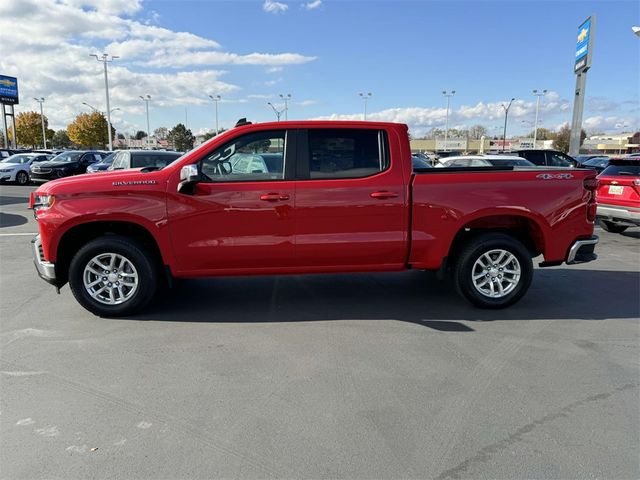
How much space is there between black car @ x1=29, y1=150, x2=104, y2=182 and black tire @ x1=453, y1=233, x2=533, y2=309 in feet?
77.6

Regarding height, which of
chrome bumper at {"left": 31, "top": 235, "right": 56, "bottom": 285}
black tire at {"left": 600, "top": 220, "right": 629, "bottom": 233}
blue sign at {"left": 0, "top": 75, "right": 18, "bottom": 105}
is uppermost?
blue sign at {"left": 0, "top": 75, "right": 18, "bottom": 105}

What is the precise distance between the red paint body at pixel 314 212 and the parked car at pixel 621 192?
4951 millimetres

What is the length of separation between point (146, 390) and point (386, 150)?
128 inches

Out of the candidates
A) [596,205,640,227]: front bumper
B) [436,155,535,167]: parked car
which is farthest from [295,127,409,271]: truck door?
[436,155,535,167]: parked car

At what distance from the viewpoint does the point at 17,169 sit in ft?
76.9

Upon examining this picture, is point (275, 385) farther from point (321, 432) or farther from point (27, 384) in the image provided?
point (27, 384)

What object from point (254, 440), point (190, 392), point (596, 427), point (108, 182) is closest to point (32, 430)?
point (190, 392)

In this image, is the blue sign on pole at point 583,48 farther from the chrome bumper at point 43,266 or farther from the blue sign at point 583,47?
the chrome bumper at point 43,266

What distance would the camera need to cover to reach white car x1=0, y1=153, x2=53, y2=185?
23078 millimetres

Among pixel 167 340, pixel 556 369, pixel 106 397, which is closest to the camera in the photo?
pixel 106 397

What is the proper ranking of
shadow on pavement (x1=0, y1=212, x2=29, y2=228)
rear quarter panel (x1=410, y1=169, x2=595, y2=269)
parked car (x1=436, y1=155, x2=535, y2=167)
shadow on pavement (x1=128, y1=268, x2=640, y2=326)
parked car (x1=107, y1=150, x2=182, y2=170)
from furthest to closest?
parked car (x1=436, y1=155, x2=535, y2=167) < parked car (x1=107, y1=150, x2=182, y2=170) < shadow on pavement (x1=0, y1=212, x2=29, y2=228) < shadow on pavement (x1=128, y1=268, x2=640, y2=326) < rear quarter panel (x1=410, y1=169, x2=595, y2=269)

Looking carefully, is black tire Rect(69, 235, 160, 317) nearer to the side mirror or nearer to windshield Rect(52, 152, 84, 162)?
the side mirror

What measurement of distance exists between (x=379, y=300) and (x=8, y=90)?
3008 inches

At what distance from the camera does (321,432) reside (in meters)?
2.91
